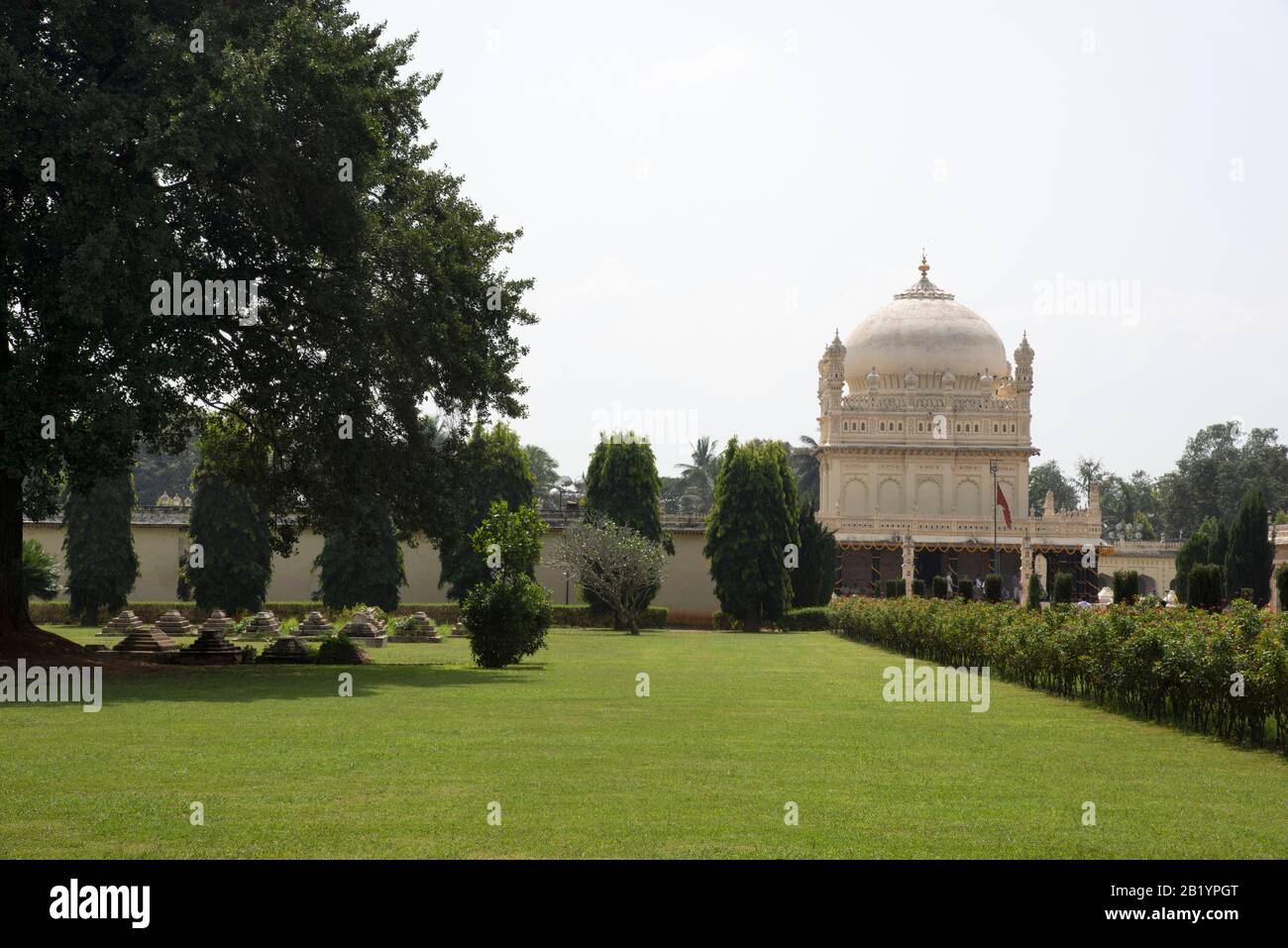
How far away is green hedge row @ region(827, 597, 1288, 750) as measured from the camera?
1465 centimetres

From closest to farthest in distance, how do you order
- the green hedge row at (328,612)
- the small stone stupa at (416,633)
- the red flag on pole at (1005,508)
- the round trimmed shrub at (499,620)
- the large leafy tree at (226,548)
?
the round trimmed shrub at (499,620) → the small stone stupa at (416,633) → the large leafy tree at (226,548) → the green hedge row at (328,612) → the red flag on pole at (1005,508)

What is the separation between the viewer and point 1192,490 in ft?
275

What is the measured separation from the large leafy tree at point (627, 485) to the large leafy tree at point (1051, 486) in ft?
190

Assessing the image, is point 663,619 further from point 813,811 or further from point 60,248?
point 813,811

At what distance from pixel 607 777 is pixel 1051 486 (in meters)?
98.1

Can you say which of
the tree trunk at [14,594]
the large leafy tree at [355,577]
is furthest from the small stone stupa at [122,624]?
the tree trunk at [14,594]

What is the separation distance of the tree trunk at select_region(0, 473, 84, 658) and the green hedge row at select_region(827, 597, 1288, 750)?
14.6 metres

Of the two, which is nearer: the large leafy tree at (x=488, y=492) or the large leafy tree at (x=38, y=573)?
the large leafy tree at (x=38, y=573)

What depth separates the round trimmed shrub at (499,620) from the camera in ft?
83.5

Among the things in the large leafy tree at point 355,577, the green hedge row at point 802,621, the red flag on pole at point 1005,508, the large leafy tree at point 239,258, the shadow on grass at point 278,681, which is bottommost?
the green hedge row at point 802,621

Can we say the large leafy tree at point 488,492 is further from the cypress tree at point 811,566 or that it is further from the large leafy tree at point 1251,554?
the large leafy tree at point 1251,554

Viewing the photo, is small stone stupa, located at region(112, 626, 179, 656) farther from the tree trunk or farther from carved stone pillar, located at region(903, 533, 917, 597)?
carved stone pillar, located at region(903, 533, 917, 597)

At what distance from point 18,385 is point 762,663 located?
14.4 meters
